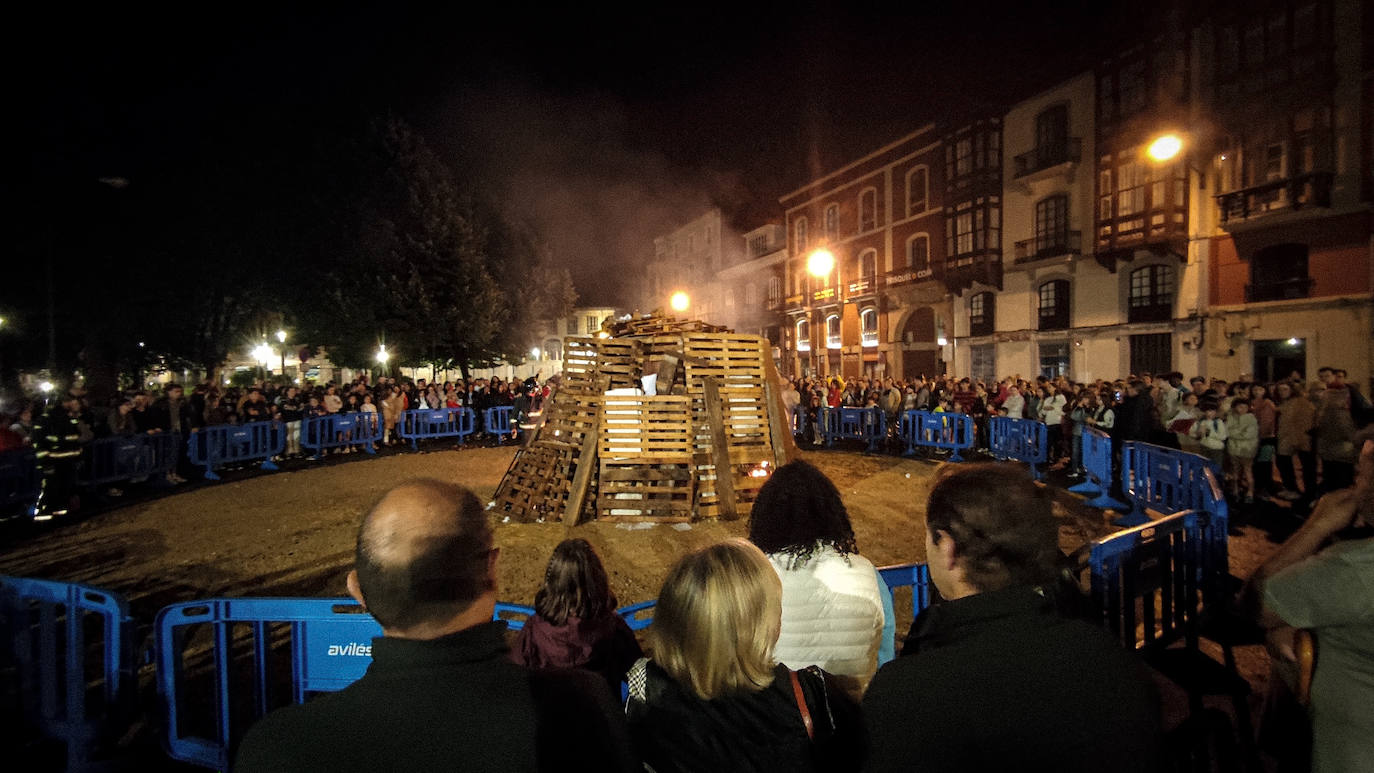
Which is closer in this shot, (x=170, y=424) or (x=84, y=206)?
(x=170, y=424)

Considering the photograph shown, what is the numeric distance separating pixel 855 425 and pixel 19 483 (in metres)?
17.3

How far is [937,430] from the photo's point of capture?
1485 centimetres

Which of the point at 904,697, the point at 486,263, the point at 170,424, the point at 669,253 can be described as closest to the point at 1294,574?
the point at 904,697

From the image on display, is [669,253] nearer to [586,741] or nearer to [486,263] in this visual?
[486,263]

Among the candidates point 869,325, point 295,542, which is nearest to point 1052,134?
point 869,325

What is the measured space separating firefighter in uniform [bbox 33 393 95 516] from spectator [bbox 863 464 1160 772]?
14.0m

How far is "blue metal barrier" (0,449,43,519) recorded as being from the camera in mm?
9633

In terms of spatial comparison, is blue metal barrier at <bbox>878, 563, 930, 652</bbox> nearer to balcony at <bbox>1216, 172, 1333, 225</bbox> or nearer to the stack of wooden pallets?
the stack of wooden pallets

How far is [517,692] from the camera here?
4.28 ft

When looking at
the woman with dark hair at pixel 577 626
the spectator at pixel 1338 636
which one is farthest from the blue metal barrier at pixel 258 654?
the spectator at pixel 1338 636

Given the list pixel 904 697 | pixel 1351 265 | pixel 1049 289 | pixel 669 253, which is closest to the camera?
pixel 904 697

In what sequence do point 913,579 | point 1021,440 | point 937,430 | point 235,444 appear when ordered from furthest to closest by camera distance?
point 937,430 → point 235,444 → point 1021,440 → point 913,579

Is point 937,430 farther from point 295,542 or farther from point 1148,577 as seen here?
point 295,542

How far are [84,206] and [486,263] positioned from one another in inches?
521
